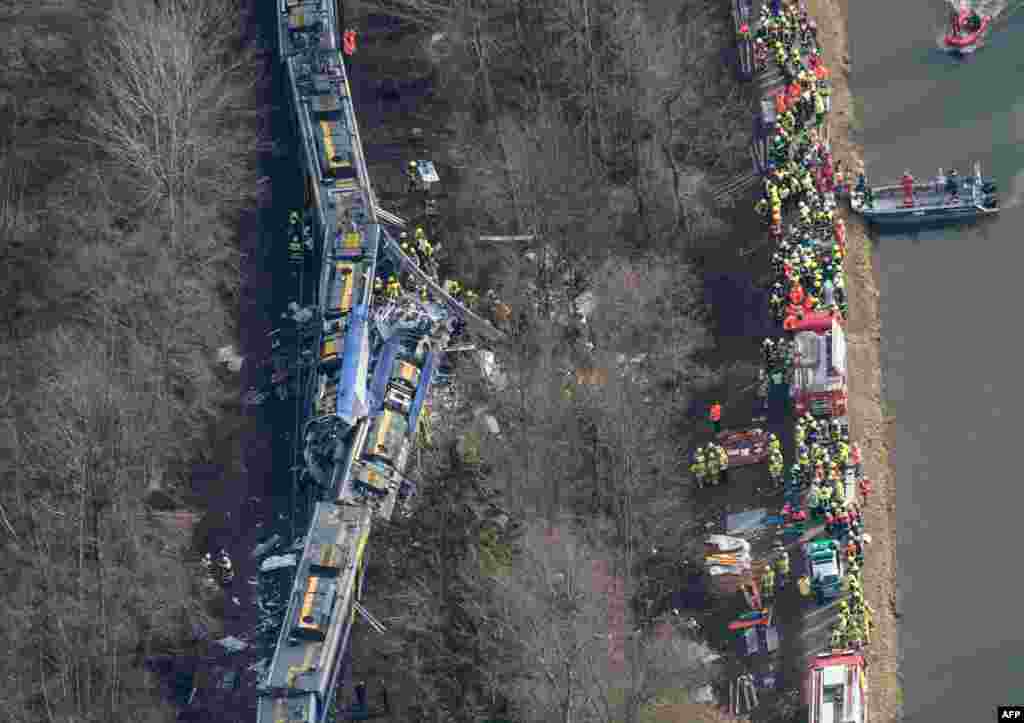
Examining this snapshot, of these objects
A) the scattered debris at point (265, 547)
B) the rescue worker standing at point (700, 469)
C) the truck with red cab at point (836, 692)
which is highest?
the rescue worker standing at point (700, 469)

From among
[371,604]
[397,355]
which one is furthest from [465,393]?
[371,604]

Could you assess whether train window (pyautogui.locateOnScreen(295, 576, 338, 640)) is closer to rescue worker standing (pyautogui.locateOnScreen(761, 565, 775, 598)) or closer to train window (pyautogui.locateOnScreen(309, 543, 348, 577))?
train window (pyautogui.locateOnScreen(309, 543, 348, 577))

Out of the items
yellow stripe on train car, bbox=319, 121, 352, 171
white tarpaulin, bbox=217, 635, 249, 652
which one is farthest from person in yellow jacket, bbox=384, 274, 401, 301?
white tarpaulin, bbox=217, 635, 249, 652

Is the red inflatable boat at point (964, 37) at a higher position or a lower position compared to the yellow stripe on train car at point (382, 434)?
Result: higher

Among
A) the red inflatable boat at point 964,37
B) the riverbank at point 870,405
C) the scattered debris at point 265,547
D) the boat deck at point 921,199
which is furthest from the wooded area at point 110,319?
the red inflatable boat at point 964,37

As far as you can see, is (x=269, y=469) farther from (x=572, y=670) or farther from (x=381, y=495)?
(x=572, y=670)

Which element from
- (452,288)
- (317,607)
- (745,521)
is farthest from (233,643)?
(745,521)

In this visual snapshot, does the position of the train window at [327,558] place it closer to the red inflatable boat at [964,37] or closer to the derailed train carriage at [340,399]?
the derailed train carriage at [340,399]

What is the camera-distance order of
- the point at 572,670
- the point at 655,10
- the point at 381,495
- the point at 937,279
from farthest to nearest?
the point at 655,10 < the point at 937,279 < the point at 381,495 < the point at 572,670
